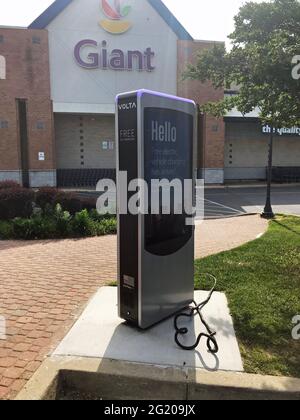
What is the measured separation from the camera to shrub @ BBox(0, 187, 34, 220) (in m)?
10.3

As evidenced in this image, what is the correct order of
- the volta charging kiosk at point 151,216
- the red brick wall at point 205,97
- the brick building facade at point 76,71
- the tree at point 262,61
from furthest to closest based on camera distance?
1. the red brick wall at point 205,97
2. the brick building facade at point 76,71
3. the tree at point 262,61
4. the volta charging kiosk at point 151,216

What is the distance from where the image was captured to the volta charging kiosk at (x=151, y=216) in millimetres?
3732

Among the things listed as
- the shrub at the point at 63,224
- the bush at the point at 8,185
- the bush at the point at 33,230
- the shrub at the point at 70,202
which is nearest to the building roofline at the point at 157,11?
the bush at the point at 8,185

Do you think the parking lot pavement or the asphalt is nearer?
the asphalt

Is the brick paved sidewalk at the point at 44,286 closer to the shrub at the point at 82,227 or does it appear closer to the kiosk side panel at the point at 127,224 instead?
the shrub at the point at 82,227

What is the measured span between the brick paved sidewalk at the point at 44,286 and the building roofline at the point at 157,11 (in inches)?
660

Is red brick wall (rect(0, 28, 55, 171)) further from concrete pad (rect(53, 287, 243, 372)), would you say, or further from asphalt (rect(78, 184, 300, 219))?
concrete pad (rect(53, 287, 243, 372))

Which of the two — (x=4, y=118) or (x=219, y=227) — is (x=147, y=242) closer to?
(x=219, y=227)

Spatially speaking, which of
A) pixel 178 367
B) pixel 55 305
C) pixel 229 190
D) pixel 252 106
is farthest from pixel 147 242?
pixel 229 190

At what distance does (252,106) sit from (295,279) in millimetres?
2486

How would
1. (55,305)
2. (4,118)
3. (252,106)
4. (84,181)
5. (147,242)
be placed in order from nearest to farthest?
(147,242) → (55,305) → (252,106) → (4,118) → (84,181)

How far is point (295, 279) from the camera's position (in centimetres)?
569

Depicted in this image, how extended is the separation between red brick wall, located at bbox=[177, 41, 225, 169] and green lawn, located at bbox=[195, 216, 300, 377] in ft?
52.8

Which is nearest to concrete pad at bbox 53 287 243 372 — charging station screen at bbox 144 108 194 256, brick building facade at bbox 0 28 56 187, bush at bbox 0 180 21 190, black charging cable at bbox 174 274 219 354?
black charging cable at bbox 174 274 219 354
